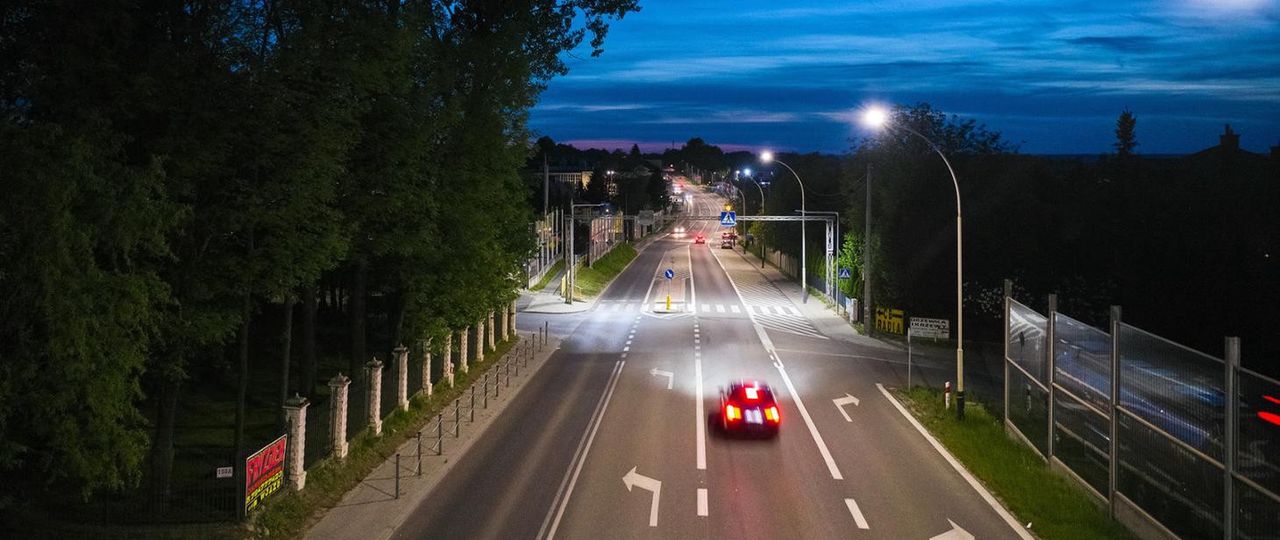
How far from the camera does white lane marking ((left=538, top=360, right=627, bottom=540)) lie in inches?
655

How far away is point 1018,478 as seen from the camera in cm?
1964

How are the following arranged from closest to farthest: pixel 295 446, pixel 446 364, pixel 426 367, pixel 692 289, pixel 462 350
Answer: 1. pixel 295 446
2. pixel 426 367
3. pixel 446 364
4. pixel 462 350
5. pixel 692 289

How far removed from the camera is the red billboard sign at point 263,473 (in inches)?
611

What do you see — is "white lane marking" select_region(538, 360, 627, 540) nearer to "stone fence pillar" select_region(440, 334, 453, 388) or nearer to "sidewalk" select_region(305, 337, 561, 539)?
"sidewalk" select_region(305, 337, 561, 539)

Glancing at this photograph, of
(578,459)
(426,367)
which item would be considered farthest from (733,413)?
(426,367)

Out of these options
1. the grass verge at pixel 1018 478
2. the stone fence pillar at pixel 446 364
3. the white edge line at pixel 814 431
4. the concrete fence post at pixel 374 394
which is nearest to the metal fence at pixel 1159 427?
the grass verge at pixel 1018 478

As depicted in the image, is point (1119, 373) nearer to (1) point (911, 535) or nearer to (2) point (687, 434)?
(1) point (911, 535)

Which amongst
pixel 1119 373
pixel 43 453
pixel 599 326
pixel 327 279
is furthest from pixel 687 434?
pixel 599 326

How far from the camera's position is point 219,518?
15414mm

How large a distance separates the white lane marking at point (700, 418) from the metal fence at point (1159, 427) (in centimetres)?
724

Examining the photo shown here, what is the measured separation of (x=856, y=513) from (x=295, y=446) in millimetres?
9703

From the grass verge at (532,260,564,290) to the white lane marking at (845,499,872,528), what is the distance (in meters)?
53.7

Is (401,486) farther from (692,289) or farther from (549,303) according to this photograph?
(692,289)

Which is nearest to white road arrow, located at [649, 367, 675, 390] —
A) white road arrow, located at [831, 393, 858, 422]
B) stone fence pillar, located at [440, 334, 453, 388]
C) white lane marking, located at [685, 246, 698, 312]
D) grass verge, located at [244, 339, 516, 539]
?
white road arrow, located at [831, 393, 858, 422]
